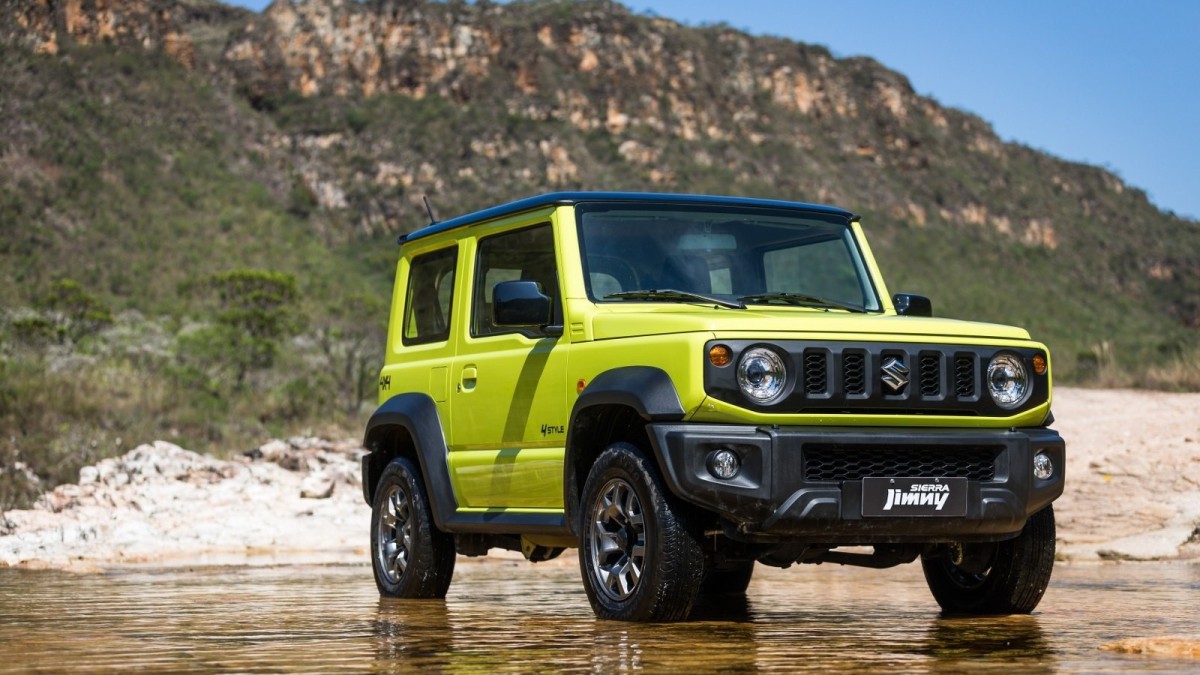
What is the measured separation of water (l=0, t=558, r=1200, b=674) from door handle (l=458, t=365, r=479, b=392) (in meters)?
1.15

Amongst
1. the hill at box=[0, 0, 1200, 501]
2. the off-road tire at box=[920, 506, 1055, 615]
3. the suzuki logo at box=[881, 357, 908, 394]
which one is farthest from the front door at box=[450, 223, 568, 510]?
the hill at box=[0, 0, 1200, 501]

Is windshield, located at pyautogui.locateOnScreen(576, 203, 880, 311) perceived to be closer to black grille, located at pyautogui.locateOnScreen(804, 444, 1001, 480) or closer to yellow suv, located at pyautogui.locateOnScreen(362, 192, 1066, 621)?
yellow suv, located at pyautogui.locateOnScreen(362, 192, 1066, 621)

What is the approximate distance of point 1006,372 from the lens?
728 cm

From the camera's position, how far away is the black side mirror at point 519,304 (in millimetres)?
7441

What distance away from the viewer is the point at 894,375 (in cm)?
690

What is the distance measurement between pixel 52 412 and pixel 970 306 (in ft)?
190

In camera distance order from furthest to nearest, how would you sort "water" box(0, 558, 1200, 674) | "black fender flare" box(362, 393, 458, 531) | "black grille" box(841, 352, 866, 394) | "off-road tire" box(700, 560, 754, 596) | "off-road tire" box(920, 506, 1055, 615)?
1. "off-road tire" box(700, 560, 754, 596)
2. "black fender flare" box(362, 393, 458, 531)
3. "off-road tire" box(920, 506, 1055, 615)
4. "black grille" box(841, 352, 866, 394)
5. "water" box(0, 558, 1200, 674)

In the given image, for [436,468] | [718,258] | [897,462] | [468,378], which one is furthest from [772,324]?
[436,468]

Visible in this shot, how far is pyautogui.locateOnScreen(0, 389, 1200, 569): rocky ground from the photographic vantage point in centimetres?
1355

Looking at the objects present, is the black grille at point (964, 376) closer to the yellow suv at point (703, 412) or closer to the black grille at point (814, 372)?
the yellow suv at point (703, 412)

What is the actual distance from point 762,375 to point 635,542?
3.10 feet

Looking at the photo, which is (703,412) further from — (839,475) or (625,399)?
(839,475)

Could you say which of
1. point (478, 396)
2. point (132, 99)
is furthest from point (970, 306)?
point (478, 396)

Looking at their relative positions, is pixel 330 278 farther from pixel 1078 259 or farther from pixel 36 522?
pixel 1078 259
